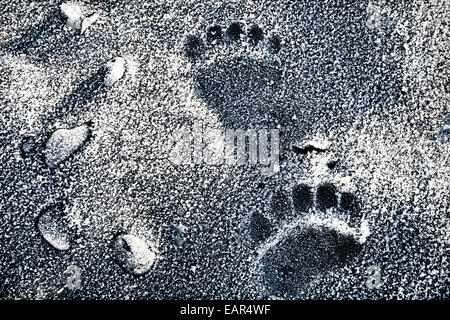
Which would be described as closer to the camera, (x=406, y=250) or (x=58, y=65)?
(x=406, y=250)

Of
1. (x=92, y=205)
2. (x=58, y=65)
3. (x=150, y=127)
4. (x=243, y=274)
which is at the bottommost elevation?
(x=243, y=274)

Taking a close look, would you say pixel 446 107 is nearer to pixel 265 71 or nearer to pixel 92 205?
pixel 265 71

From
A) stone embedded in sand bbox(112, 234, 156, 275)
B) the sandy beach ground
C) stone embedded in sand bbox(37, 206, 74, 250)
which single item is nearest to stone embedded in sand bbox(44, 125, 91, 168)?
the sandy beach ground

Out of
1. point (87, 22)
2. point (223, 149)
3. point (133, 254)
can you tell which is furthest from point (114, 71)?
point (133, 254)

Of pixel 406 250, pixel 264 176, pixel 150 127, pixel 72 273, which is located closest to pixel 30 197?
pixel 72 273

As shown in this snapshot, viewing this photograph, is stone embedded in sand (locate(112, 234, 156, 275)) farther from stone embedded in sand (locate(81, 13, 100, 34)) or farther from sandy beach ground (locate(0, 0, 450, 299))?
stone embedded in sand (locate(81, 13, 100, 34))

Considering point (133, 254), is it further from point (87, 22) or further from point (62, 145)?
point (87, 22)

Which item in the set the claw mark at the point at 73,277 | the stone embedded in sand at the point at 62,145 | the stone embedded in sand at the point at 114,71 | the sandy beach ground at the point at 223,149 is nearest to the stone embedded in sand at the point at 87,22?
the sandy beach ground at the point at 223,149
